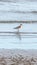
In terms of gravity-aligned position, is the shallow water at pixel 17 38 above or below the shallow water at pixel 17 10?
below

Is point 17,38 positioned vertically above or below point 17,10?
below

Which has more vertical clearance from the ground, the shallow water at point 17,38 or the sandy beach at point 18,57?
the shallow water at point 17,38

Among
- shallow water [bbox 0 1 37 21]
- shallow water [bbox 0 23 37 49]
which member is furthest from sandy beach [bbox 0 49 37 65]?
shallow water [bbox 0 1 37 21]

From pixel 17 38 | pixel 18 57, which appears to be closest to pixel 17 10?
pixel 17 38

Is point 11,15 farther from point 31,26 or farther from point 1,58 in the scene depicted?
point 1,58

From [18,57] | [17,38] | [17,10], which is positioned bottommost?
[18,57]

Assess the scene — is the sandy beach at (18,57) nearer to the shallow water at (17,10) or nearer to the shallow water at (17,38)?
the shallow water at (17,38)

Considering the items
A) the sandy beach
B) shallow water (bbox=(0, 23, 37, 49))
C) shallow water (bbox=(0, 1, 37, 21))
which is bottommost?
the sandy beach

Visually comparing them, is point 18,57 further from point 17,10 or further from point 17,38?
point 17,10

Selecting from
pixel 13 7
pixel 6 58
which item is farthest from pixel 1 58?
pixel 13 7

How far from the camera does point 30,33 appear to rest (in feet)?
4.96

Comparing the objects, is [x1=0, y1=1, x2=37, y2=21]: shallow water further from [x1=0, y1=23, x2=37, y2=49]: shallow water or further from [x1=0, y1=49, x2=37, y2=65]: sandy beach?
[x1=0, y1=49, x2=37, y2=65]: sandy beach

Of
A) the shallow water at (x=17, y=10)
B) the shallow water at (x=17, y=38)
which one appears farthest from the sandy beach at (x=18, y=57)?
the shallow water at (x=17, y=10)

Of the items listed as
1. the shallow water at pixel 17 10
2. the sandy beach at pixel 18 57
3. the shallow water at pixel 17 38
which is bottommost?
the sandy beach at pixel 18 57
